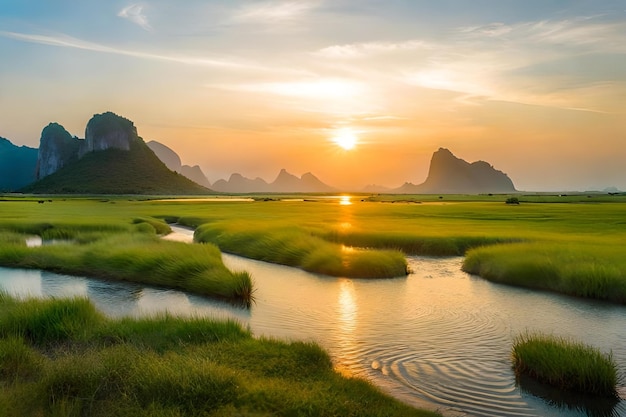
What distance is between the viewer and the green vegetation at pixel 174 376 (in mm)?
9125

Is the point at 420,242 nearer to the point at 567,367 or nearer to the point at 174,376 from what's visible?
the point at 567,367

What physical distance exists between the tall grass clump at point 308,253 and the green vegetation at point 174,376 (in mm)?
14495

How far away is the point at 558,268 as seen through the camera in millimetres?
23688

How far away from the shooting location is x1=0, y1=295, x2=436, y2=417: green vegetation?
9.12m

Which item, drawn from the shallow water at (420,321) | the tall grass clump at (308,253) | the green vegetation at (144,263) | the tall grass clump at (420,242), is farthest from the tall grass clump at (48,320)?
the tall grass clump at (420,242)

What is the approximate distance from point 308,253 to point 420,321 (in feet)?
47.9

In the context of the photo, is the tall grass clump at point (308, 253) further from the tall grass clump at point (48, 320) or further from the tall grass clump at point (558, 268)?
the tall grass clump at point (48, 320)

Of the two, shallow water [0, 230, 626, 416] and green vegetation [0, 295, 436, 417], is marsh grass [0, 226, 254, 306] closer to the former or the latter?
shallow water [0, 230, 626, 416]

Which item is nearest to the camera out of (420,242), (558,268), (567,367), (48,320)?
(567,367)

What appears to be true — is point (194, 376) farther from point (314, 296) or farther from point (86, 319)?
point (314, 296)

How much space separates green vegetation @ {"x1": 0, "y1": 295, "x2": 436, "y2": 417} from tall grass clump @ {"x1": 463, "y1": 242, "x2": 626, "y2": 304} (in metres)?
15.0

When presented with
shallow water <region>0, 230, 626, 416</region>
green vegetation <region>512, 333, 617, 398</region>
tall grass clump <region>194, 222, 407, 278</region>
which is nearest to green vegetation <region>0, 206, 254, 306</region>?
shallow water <region>0, 230, 626, 416</region>

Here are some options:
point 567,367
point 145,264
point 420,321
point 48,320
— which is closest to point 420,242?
point 420,321

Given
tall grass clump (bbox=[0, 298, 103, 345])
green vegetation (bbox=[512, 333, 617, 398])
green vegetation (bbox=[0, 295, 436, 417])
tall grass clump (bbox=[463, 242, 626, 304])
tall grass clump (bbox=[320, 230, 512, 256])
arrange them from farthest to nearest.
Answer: tall grass clump (bbox=[320, 230, 512, 256])
tall grass clump (bbox=[463, 242, 626, 304])
tall grass clump (bbox=[0, 298, 103, 345])
green vegetation (bbox=[512, 333, 617, 398])
green vegetation (bbox=[0, 295, 436, 417])
